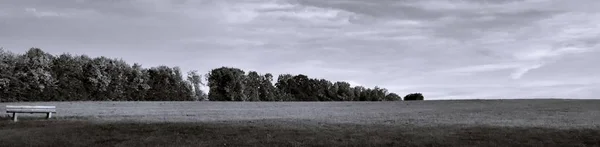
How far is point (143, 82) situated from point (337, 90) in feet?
72.2

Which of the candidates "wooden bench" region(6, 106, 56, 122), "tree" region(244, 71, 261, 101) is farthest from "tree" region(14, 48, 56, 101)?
"tree" region(244, 71, 261, 101)

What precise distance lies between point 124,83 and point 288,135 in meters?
32.9

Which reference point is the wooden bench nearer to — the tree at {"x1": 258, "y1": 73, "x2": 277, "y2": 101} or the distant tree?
the tree at {"x1": 258, "y1": 73, "x2": 277, "y2": 101}

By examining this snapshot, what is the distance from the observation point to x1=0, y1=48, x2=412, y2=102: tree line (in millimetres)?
42594

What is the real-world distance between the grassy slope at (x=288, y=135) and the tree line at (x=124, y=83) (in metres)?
22.4

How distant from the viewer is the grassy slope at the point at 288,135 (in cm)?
1748

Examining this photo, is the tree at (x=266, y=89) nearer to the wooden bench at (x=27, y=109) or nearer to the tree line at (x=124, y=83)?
the tree line at (x=124, y=83)

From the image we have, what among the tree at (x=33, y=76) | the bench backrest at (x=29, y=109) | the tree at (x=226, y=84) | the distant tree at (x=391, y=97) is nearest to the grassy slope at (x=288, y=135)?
the bench backrest at (x=29, y=109)

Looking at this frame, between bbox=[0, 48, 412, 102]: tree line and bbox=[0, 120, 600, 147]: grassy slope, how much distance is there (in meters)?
22.4

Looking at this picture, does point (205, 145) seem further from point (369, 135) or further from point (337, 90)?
point (337, 90)

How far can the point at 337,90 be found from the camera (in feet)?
209

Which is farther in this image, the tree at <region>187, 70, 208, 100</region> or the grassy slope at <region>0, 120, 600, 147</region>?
the tree at <region>187, 70, 208, 100</region>

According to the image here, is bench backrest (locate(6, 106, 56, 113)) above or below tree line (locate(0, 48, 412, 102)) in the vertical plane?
below

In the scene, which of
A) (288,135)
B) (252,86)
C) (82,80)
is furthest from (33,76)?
(288,135)
